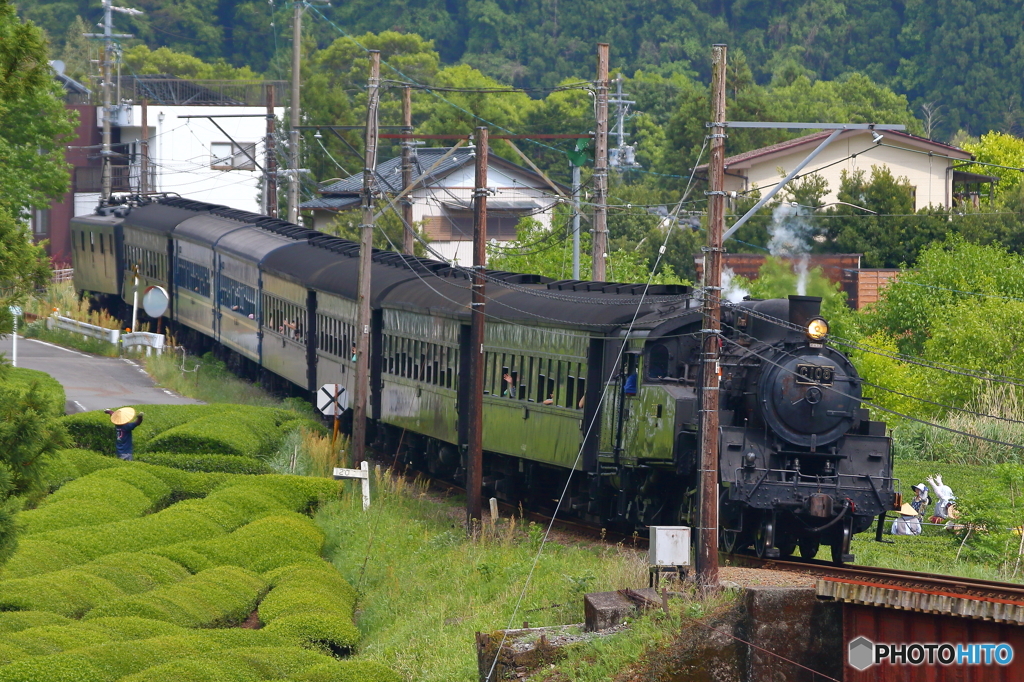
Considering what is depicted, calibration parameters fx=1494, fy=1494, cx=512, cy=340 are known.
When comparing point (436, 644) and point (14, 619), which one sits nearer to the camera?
point (14, 619)

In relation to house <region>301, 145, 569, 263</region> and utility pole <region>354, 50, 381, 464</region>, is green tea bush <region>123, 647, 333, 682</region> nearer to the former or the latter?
utility pole <region>354, 50, 381, 464</region>

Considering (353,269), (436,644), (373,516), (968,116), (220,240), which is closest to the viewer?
(436,644)

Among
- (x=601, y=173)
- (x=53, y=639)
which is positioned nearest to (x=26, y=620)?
(x=53, y=639)

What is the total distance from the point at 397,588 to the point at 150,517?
4018mm

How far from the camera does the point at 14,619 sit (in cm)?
1527

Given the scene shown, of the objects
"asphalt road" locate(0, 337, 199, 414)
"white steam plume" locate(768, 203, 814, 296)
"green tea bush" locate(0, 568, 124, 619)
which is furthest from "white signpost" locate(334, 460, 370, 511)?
"white steam plume" locate(768, 203, 814, 296)

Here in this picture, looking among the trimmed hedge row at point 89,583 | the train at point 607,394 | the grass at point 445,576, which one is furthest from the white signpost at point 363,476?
the trimmed hedge row at point 89,583

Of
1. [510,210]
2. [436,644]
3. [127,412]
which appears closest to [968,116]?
[510,210]

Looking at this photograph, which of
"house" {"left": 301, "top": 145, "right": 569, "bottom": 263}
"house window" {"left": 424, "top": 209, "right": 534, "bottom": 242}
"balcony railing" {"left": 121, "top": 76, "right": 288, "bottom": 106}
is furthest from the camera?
"balcony railing" {"left": 121, "top": 76, "right": 288, "bottom": 106}

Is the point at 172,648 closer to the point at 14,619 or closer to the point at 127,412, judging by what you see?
the point at 14,619

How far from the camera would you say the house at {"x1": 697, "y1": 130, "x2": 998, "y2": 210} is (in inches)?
1901

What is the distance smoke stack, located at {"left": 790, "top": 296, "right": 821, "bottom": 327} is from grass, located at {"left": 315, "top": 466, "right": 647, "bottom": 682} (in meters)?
3.45

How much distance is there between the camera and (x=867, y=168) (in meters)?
51.1

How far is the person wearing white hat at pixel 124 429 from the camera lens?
25.2 m
